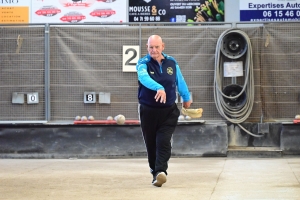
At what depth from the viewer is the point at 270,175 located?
9781mm

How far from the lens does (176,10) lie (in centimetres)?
1495

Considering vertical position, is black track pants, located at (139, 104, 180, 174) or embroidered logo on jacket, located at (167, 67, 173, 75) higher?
embroidered logo on jacket, located at (167, 67, 173, 75)

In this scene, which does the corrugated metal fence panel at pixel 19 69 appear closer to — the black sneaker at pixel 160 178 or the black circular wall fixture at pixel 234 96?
the black circular wall fixture at pixel 234 96

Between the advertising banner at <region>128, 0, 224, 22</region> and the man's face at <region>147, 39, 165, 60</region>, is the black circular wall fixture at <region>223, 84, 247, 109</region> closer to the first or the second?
the advertising banner at <region>128, 0, 224, 22</region>

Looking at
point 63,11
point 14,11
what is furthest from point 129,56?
point 14,11

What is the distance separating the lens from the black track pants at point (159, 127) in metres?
8.74

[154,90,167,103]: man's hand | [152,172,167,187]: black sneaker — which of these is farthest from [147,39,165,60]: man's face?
[152,172,167,187]: black sneaker

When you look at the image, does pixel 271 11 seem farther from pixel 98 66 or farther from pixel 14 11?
pixel 14 11

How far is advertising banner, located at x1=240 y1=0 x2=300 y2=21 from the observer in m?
14.9

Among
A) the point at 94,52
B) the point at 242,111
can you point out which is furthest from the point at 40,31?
the point at 242,111

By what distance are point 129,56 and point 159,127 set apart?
4.69m

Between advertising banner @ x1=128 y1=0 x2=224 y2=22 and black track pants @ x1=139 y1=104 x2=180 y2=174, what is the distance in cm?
623

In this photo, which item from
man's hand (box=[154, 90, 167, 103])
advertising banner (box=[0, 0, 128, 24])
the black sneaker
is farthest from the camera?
advertising banner (box=[0, 0, 128, 24])

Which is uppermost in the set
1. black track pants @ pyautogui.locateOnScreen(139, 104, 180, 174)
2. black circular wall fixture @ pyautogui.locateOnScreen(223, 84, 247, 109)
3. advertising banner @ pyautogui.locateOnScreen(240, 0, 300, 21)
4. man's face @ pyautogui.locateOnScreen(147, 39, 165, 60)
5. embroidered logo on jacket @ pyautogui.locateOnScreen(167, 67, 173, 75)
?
advertising banner @ pyautogui.locateOnScreen(240, 0, 300, 21)
